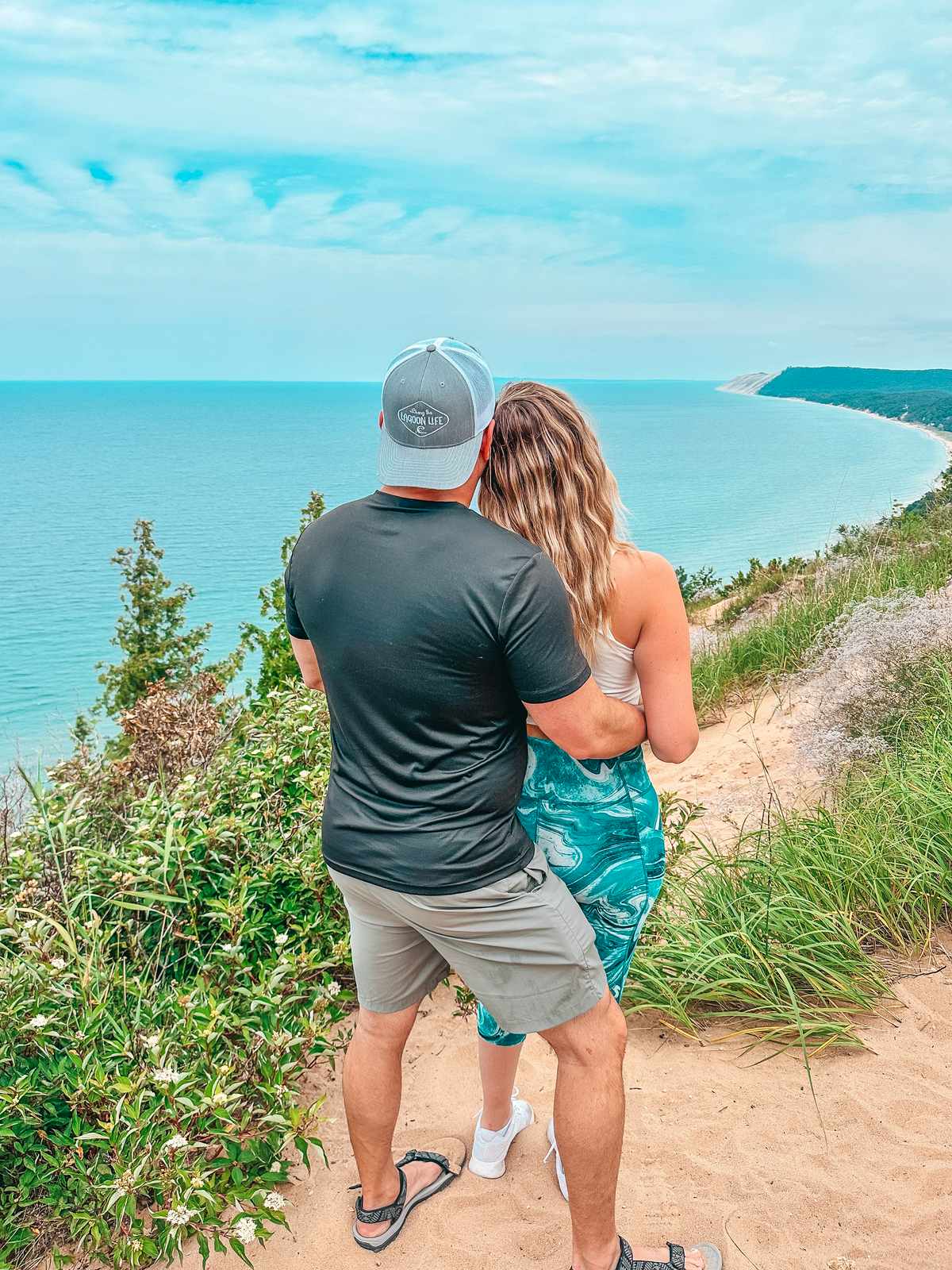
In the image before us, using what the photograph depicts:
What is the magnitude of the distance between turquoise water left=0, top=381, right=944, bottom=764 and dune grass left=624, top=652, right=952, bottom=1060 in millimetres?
1616

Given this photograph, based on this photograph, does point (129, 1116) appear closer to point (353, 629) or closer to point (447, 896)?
point (447, 896)

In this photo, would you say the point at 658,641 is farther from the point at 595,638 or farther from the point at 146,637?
the point at 146,637

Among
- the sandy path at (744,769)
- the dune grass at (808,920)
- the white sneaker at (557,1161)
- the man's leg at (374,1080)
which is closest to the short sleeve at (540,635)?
the man's leg at (374,1080)

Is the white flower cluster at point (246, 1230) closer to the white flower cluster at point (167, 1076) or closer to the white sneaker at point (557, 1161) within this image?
the white flower cluster at point (167, 1076)

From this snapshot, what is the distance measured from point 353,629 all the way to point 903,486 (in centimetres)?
4167

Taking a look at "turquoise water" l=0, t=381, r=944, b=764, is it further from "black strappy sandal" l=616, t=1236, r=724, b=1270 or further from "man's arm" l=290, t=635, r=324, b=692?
"black strappy sandal" l=616, t=1236, r=724, b=1270

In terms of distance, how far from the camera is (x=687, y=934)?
3.59 m

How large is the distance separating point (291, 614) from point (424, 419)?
606mm

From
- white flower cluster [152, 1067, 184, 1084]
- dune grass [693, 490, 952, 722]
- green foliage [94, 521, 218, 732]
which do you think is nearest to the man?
white flower cluster [152, 1067, 184, 1084]

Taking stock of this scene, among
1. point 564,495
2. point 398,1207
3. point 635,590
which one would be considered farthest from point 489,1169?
point 564,495

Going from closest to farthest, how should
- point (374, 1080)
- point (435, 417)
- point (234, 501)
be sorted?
point (435, 417), point (374, 1080), point (234, 501)

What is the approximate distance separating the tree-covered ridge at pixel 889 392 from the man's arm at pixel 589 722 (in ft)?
253

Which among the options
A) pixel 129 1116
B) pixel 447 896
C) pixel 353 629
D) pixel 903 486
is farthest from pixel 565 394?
pixel 903 486

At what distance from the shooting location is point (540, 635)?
1771 millimetres
